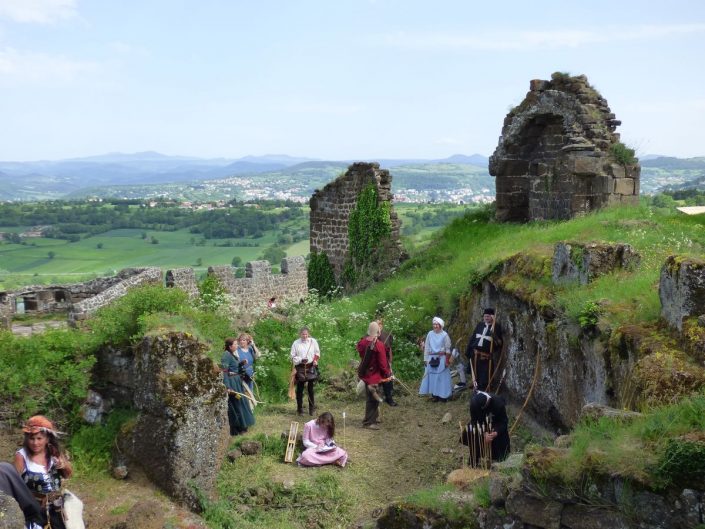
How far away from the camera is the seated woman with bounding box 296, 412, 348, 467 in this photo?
10.4 metres

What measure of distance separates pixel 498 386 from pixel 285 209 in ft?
262

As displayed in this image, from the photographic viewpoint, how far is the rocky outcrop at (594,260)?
33.6 feet

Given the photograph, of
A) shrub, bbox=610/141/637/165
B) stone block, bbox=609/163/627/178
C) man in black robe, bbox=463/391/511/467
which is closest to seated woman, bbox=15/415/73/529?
man in black robe, bbox=463/391/511/467

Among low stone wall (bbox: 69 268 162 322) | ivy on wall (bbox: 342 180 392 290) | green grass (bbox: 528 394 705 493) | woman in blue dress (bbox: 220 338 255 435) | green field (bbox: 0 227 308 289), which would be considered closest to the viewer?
green grass (bbox: 528 394 705 493)

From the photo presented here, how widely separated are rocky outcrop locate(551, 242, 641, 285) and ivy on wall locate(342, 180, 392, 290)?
11257 mm

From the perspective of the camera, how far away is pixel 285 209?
90250 millimetres

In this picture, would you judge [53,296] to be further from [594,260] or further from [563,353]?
[594,260]

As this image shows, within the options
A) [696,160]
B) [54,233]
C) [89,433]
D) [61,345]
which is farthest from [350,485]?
[696,160]

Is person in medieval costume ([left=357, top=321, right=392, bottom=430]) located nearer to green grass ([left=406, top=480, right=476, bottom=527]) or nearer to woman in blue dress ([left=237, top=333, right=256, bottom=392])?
woman in blue dress ([left=237, top=333, right=256, bottom=392])

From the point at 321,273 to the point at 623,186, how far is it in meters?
9.32

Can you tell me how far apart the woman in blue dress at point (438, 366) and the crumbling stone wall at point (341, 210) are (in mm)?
8460

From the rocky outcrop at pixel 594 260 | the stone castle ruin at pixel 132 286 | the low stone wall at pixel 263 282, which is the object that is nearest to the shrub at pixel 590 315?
the rocky outcrop at pixel 594 260

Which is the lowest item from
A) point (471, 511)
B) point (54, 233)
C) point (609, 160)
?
point (54, 233)

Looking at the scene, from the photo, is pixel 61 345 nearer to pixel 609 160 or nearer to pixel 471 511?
pixel 471 511
